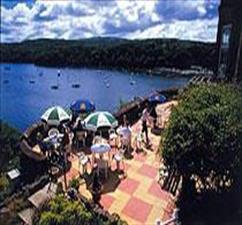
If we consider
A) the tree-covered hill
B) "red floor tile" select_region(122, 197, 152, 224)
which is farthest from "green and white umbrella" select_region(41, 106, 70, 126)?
the tree-covered hill

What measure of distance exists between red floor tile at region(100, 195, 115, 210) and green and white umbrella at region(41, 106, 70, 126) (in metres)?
2.26

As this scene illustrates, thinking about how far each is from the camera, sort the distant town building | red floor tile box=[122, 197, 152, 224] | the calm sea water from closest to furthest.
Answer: red floor tile box=[122, 197, 152, 224] < the distant town building < the calm sea water

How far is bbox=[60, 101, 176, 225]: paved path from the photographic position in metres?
7.16

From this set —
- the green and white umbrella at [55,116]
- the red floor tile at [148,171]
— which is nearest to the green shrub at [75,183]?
A: the red floor tile at [148,171]

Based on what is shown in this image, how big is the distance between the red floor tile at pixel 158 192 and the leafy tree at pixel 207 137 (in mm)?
958

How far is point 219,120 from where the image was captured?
6.23 metres

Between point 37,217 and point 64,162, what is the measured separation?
88.4 inches

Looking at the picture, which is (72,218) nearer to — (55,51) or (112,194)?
(112,194)

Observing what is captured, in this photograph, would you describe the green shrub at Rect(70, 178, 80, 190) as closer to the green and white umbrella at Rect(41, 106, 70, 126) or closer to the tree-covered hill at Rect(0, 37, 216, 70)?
the green and white umbrella at Rect(41, 106, 70, 126)

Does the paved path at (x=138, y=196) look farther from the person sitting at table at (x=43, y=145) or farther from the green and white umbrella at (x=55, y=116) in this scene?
the green and white umbrella at (x=55, y=116)

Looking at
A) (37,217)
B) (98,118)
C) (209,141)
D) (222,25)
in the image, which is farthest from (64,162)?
(222,25)

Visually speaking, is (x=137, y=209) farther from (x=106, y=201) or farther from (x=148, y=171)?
(x=148, y=171)

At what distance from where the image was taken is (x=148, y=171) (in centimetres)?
862

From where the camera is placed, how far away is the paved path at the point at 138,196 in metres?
7.16
